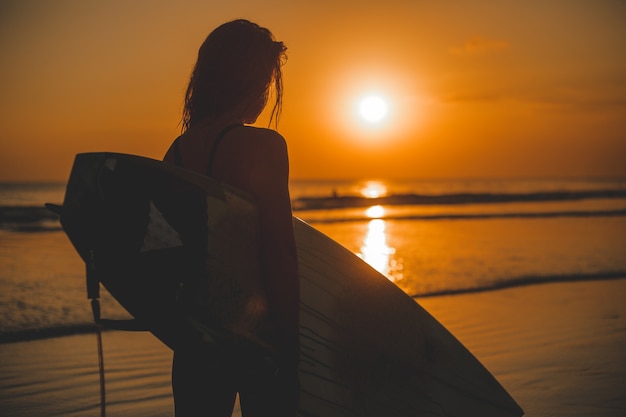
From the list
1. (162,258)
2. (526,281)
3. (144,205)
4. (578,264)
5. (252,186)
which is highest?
(578,264)

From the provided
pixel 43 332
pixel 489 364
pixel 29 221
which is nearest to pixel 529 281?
pixel 489 364

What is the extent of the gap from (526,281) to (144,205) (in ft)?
24.3

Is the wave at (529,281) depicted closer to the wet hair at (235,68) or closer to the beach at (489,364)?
the beach at (489,364)

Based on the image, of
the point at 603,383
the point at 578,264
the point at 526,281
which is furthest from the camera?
the point at 578,264

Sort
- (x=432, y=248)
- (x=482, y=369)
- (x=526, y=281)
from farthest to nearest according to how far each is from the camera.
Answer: (x=432, y=248), (x=526, y=281), (x=482, y=369)

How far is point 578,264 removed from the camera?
30.6 ft

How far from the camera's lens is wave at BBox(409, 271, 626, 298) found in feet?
23.8

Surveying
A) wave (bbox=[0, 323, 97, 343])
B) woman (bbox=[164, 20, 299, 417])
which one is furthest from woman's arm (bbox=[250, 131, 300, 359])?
wave (bbox=[0, 323, 97, 343])

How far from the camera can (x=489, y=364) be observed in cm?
433

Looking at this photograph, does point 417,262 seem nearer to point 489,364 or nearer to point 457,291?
point 457,291

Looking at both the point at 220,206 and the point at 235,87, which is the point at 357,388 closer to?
the point at 220,206

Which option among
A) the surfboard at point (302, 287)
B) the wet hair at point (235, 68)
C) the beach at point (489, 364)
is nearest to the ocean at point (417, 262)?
the beach at point (489, 364)

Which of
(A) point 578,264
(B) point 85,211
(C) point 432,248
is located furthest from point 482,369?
(C) point 432,248

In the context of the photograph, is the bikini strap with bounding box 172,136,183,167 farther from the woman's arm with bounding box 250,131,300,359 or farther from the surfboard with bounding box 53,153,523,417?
the woman's arm with bounding box 250,131,300,359
